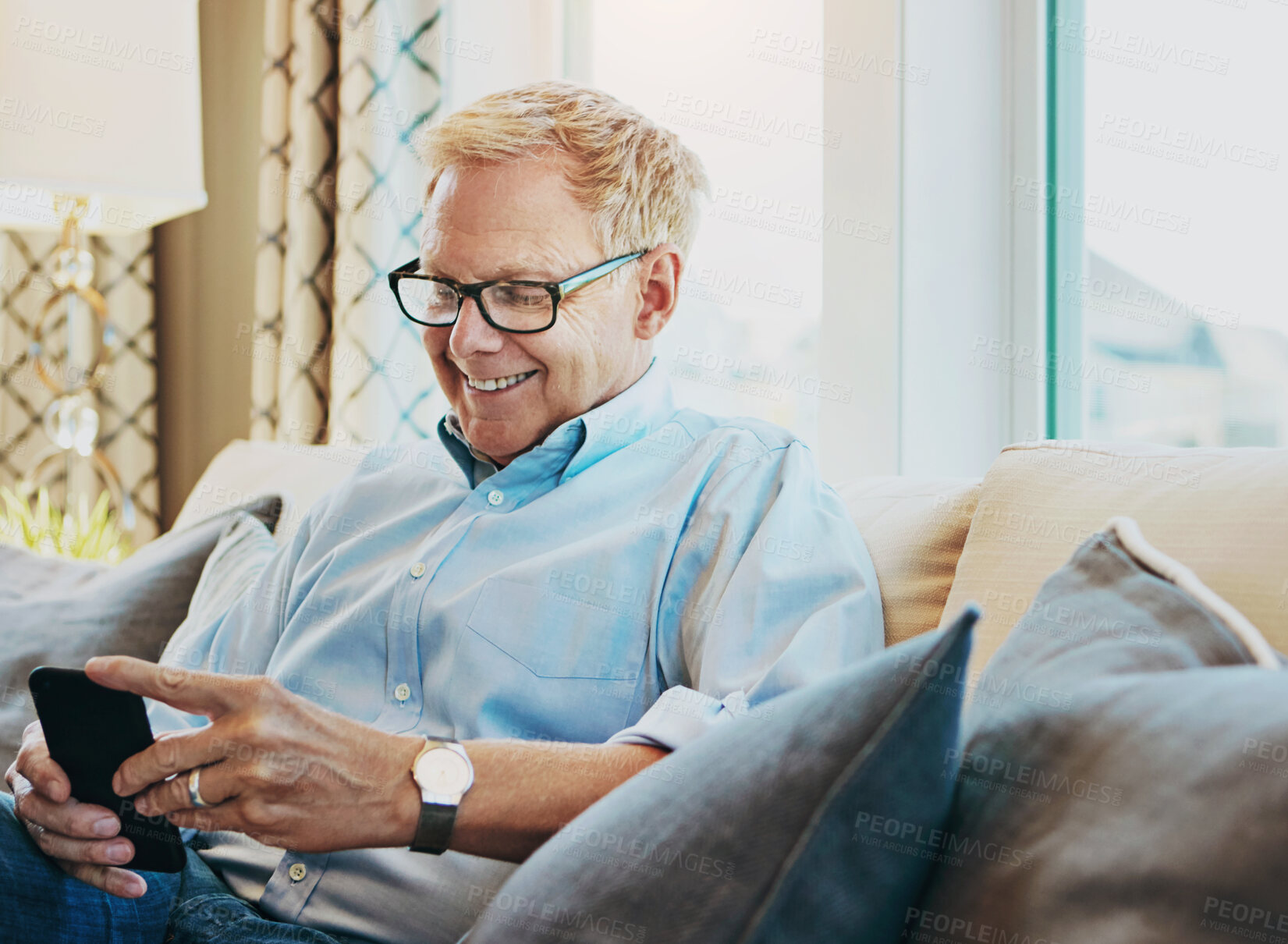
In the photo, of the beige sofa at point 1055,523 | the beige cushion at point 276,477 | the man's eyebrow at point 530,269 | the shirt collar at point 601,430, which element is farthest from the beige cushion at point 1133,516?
the beige cushion at point 276,477

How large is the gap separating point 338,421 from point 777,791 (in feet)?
6.73

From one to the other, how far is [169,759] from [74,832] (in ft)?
0.49

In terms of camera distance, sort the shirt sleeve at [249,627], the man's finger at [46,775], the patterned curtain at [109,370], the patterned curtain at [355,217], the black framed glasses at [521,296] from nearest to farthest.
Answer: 1. the man's finger at [46,775]
2. the black framed glasses at [521,296]
3. the shirt sleeve at [249,627]
4. the patterned curtain at [355,217]
5. the patterned curtain at [109,370]

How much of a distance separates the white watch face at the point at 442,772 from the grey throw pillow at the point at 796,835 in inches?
9.6

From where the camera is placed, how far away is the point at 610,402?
1.23 meters

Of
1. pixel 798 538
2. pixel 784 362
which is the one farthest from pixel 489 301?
pixel 784 362

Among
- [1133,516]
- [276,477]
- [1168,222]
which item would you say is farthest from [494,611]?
[1168,222]

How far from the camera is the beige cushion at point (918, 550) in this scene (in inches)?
40.0

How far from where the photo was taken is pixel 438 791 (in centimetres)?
81

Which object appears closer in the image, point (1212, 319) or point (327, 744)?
point (327, 744)

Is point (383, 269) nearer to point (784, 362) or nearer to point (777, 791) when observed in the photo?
point (784, 362)

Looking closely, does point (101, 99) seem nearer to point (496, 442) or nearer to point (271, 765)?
point (496, 442)

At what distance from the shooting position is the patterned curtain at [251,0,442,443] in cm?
238

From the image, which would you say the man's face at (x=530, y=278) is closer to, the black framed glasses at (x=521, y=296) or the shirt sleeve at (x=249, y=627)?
Answer: the black framed glasses at (x=521, y=296)
